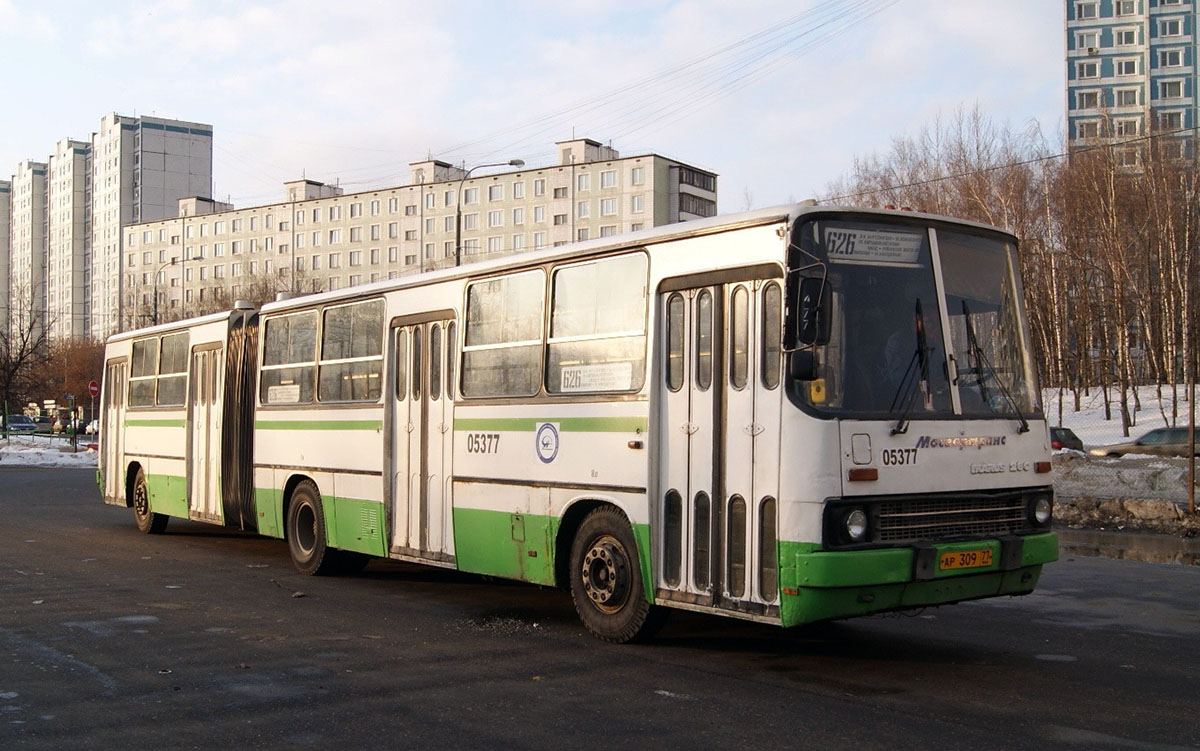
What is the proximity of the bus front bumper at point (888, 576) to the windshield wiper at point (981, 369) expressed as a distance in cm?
88

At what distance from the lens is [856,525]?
735 centimetres

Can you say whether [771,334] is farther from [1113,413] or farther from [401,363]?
[1113,413]

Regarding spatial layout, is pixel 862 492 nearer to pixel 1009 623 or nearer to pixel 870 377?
pixel 870 377

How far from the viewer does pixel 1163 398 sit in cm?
4825

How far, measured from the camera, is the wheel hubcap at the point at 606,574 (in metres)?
8.71

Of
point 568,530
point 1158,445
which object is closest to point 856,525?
point 568,530

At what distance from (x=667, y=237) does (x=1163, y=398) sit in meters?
45.6

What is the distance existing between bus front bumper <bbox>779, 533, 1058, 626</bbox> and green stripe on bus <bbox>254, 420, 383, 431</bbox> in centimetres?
568

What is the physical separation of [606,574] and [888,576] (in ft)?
7.60

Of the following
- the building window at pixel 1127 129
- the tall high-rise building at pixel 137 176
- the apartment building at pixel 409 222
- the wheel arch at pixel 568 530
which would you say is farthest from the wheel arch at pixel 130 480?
the tall high-rise building at pixel 137 176

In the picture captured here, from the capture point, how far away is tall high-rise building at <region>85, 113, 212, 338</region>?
139500 millimetres

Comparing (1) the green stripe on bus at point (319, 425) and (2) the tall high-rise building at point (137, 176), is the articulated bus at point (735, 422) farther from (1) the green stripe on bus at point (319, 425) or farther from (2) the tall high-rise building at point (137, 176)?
(2) the tall high-rise building at point (137, 176)

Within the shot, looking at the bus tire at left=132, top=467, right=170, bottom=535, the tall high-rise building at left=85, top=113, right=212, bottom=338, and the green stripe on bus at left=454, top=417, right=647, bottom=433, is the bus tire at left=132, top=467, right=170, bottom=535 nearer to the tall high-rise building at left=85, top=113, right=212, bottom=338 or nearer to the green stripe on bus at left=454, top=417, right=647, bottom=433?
the green stripe on bus at left=454, top=417, right=647, bottom=433

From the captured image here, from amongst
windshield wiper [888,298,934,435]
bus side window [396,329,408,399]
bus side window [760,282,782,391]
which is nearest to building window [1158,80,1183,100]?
bus side window [396,329,408,399]
